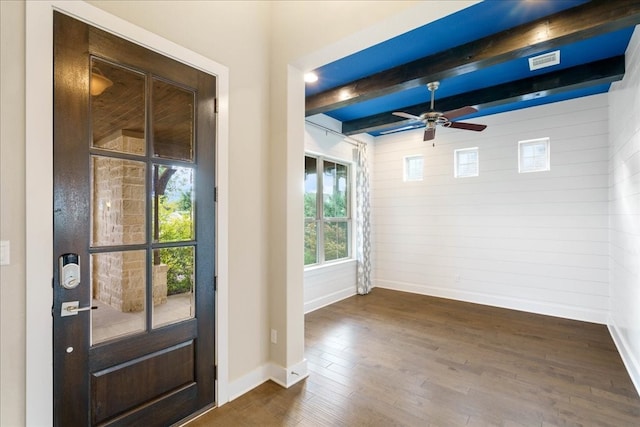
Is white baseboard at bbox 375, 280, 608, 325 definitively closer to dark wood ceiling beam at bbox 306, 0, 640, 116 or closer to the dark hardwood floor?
the dark hardwood floor

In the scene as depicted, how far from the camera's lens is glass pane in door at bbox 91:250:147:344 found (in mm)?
1697

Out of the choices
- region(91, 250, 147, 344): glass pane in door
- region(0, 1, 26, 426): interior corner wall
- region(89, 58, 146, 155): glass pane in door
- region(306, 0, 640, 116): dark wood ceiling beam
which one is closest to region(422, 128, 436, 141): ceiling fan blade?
region(306, 0, 640, 116): dark wood ceiling beam

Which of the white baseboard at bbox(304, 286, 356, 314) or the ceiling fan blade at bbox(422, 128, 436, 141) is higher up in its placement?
the ceiling fan blade at bbox(422, 128, 436, 141)


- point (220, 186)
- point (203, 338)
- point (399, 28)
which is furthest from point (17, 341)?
point (399, 28)

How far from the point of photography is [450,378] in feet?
9.03

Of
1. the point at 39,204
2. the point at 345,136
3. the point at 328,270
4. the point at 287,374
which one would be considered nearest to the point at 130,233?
the point at 39,204

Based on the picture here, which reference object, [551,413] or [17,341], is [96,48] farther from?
[551,413]

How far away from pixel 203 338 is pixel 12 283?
1.15 meters

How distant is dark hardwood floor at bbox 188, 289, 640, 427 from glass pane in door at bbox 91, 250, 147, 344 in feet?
3.03

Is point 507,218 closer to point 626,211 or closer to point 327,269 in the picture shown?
point 626,211

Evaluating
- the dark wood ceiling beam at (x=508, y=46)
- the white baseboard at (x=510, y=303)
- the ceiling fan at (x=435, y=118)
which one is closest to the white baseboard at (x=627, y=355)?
A: the white baseboard at (x=510, y=303)

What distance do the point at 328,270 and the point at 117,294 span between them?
3.65m

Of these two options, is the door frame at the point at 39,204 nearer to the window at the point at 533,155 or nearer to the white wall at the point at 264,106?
the white wall at the point at 264,106

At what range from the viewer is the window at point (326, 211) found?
16.5ft
